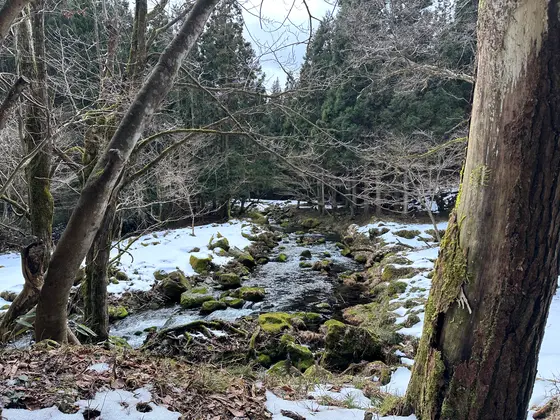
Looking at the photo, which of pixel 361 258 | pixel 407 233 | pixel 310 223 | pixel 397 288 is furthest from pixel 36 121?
pixel 310 223

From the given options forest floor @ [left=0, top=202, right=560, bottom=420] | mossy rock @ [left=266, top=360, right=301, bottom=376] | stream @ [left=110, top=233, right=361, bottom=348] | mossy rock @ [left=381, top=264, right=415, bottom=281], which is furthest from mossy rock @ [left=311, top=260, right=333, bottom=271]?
mossy rock @ [left=266, top=360, right=301, bottom=376]

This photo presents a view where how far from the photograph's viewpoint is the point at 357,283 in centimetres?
1142

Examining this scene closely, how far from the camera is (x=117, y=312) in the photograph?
839cm

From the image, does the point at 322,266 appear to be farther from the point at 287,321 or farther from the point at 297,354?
the point at 297,354

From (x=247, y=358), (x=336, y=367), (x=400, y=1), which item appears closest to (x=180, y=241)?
(x=247, y=358)

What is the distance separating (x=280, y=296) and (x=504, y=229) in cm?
891

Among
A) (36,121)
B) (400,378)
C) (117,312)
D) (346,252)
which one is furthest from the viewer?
(346,252)

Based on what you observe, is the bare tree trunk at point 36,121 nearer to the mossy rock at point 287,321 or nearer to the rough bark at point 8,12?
the rough bark at point 8,12

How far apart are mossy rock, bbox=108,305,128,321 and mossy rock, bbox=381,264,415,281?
291 inches

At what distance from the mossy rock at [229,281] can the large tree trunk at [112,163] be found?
8770mm

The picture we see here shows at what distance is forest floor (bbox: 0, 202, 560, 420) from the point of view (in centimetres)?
193

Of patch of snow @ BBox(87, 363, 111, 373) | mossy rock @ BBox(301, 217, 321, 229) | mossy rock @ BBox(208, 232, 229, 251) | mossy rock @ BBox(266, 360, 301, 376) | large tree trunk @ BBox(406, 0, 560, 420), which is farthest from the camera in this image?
mossy rock @ BBox(301, 217, 321, 229)

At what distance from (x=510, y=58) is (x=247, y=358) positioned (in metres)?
5.61

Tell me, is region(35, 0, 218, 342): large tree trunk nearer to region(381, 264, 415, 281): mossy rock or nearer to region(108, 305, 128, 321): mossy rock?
region(108, 305, 128, 321): mossy rock
